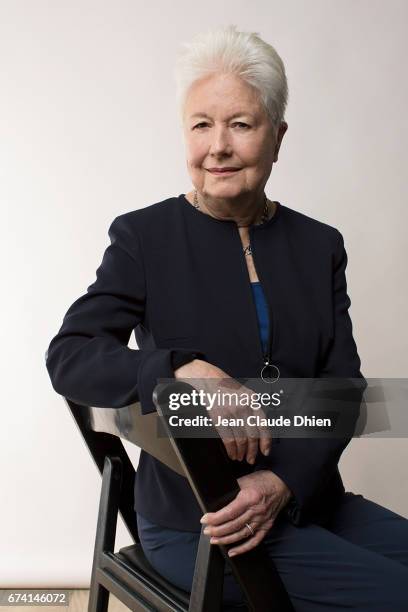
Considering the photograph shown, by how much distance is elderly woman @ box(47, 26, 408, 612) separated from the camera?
121 centimetres

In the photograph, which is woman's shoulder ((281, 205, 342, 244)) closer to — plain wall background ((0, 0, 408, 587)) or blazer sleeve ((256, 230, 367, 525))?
blazer sleeve ((256, 230, 367, 525))

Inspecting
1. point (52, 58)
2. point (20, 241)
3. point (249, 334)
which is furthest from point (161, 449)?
point (52, 58)

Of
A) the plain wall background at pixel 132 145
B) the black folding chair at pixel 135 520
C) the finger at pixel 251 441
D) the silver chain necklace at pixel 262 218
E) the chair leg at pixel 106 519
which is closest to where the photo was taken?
the black folding chair at pixel 135 520

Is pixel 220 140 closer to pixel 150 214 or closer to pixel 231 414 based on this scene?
pixel 150 214

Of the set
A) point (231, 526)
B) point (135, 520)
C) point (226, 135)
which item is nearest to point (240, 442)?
point (231, 526)

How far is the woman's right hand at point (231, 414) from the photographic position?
1.12 meters

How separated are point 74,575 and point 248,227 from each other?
164 centimetres

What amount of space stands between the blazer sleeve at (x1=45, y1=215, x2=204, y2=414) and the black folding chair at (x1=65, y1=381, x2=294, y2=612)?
0.04 m

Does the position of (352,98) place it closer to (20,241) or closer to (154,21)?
(154,21)

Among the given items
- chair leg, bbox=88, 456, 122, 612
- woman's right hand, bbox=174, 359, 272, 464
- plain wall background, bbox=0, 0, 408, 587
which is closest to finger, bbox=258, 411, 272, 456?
woman's right hand, bbox=174, 359, 272, 464

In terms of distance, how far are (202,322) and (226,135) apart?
37cm

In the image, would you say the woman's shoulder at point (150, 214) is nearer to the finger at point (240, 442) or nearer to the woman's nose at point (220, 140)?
the woman's nose at point (220, 140)

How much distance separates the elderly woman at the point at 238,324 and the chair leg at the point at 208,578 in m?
0.11

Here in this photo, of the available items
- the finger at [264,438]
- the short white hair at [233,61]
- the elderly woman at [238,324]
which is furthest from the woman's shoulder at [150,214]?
the finger at [264,438]
